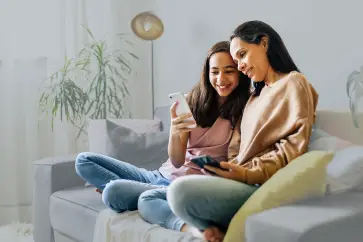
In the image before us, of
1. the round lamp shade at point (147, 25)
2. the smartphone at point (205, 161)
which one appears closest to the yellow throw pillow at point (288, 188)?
the smartphone at point (205, 161)

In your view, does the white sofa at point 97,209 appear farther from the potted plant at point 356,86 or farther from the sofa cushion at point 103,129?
the potted plant at point 356,86

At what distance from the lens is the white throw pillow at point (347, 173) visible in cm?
143

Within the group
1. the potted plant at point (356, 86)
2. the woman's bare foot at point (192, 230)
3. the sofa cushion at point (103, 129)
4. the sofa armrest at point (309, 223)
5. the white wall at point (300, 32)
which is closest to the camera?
the sofa armrest at point (309, 223)

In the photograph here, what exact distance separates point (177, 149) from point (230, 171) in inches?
18.6

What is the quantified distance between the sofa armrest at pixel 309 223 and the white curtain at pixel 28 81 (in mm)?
2370

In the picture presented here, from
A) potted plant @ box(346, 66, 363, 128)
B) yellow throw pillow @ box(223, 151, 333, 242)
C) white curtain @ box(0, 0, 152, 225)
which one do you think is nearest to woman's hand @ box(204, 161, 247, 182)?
yellow throw pillow @ box(223, 151, 333, 242)

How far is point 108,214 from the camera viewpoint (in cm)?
176

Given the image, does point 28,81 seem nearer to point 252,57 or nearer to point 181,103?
point 181,103

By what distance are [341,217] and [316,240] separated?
0.11 meters

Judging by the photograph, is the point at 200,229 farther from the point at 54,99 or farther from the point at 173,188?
the point at 54,99

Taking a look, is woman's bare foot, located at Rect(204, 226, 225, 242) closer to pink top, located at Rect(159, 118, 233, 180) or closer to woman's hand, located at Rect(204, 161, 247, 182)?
woman's hand, located at Rect(204, 161, 247, 182)

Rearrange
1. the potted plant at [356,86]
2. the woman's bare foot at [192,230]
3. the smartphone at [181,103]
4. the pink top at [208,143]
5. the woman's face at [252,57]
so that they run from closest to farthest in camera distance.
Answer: the woman's bare foot at [192,230]
the woman's face at [252,57]
the smartphone at [181,103]
the pink top at [208,143]
the potted plant at [356,86]

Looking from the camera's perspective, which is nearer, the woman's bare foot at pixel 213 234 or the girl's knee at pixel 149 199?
the woman's bare foot at pixel 213 234

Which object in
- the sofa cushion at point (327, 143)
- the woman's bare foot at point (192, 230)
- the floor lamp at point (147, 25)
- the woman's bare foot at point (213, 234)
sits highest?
the floor lamp at point (147, 25)
